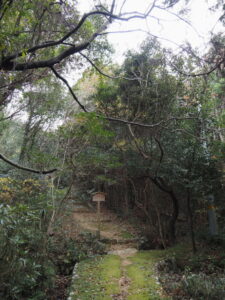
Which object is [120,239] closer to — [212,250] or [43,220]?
[212,250]

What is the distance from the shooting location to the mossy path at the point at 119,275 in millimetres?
3631

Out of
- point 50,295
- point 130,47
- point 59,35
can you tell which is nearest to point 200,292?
point 50,295

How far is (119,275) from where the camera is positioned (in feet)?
14.8

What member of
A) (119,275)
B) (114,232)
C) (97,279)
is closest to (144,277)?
(119,275)

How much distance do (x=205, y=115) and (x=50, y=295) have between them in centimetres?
489

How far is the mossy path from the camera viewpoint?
11.9ft

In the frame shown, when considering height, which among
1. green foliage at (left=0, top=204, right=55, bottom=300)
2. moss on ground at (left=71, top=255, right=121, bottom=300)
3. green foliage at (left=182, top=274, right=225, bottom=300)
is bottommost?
moss on ground at (left=71, top=255, right=121, bottom=300)

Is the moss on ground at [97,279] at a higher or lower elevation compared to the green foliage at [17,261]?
lower

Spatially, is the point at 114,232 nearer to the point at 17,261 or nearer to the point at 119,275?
the point at 119,275

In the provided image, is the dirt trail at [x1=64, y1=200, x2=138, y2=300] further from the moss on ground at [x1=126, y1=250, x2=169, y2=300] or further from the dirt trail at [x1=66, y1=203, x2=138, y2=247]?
the moss on ground at [x1=126, y1=250, x2=169, y2=300]

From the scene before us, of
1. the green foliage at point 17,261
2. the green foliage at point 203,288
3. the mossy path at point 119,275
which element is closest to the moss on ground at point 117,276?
the mossy path at point 119,275

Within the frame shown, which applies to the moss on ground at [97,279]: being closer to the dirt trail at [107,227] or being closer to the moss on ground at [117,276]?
the moss on ground at [117,276]

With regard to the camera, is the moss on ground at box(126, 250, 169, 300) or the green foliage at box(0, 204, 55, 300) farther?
the moss on ground at box(126, 250, 169, 300)

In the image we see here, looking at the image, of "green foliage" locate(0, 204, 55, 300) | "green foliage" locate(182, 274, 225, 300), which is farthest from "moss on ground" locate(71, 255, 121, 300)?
"green foliage" locate(182, 274, 225, 300)
